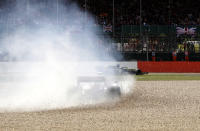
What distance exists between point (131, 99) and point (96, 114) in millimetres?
4031

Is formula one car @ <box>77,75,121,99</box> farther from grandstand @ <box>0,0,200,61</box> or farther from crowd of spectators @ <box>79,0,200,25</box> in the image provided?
crowd of spectators @ <box>79,0,200,25</box>

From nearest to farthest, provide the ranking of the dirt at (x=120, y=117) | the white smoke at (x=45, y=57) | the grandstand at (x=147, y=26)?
the dirt at (x=120, y=117) → the white smoke at (x=45, y=57) → the grandstand at (x=147, y=26)

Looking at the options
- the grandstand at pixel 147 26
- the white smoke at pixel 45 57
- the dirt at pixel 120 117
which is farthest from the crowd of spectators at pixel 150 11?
the dirt at pixel 120 117

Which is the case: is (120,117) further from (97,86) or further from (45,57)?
(45,57)

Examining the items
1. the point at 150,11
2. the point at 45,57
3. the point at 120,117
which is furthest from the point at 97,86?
the point at 150,11

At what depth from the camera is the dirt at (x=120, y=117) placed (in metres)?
11.9

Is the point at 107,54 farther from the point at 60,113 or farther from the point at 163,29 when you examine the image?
the point at 60,113

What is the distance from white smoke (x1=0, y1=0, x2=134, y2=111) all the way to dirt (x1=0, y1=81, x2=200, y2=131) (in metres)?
1.29

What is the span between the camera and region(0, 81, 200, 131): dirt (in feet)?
39.1

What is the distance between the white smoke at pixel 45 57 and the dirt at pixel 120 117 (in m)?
1.29

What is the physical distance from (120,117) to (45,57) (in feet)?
39.0

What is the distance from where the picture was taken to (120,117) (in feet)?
44.1

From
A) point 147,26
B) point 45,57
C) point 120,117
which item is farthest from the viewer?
point 147,26

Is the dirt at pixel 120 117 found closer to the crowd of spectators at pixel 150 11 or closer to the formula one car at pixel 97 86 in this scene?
the formula one car at pixel 97 86
